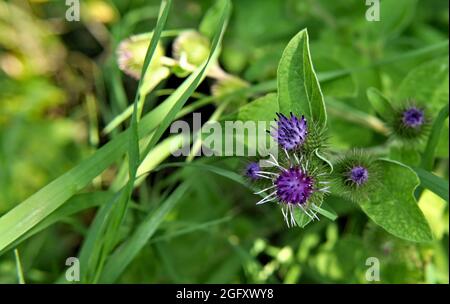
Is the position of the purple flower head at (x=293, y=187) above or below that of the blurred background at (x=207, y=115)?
below

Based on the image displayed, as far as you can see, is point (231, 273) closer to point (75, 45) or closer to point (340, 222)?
point (340, 222)

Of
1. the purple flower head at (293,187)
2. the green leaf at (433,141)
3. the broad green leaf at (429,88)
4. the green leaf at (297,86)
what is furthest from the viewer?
the broad green leaf at (429,88)

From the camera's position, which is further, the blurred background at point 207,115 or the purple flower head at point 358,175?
the blurred background at point 207,115

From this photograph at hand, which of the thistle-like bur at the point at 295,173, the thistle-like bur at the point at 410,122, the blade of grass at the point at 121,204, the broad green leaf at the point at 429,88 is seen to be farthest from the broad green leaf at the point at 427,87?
the blade of grass at the point at 121,204

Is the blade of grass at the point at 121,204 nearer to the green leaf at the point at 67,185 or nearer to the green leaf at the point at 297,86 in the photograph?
the green leaf at the point at 67,185

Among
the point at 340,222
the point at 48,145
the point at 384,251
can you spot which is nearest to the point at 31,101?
the point at 48,145

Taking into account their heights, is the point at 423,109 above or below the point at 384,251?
above

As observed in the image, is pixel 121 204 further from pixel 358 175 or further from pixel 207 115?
pixel 207 115
